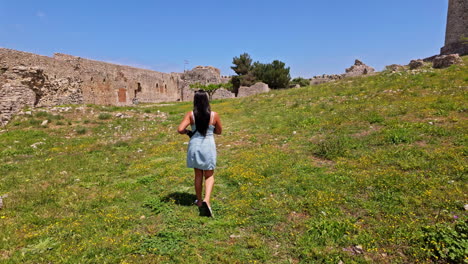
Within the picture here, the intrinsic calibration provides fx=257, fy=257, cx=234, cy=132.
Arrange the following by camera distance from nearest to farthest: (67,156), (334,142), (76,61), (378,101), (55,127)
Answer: (334,142), (67,156), (378,101), (55,127), (76,61)

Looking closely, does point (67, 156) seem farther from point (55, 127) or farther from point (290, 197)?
point (290, 197)

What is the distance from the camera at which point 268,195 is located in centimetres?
538

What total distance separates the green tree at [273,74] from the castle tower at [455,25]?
2897 cm

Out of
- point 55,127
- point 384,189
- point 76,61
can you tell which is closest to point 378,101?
point 384,189

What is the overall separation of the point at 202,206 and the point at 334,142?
15.8 feet

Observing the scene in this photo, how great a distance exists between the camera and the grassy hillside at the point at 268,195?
12.0 ft

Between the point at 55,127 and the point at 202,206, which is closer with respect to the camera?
the point at 202,206

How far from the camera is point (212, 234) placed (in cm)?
414

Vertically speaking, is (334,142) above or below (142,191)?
above

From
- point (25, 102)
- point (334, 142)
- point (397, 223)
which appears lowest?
point (397, 223)

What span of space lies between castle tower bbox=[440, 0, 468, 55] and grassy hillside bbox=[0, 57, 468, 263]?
28.7 meters

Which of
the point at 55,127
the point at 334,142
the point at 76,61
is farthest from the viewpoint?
the point at 76,61

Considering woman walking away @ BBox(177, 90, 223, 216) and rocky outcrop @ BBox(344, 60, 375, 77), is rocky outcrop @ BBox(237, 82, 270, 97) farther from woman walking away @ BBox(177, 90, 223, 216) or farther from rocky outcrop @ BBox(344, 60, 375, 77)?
woman walking away @ BBox(177, 90, 223, 216)

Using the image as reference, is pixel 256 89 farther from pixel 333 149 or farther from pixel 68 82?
pixel 333 149
